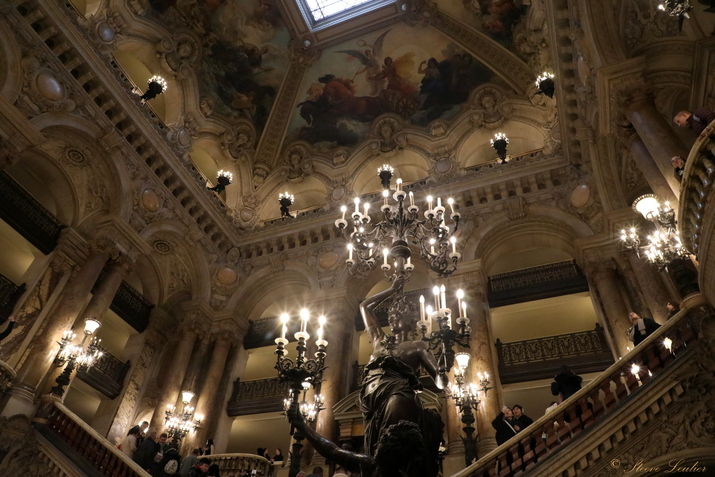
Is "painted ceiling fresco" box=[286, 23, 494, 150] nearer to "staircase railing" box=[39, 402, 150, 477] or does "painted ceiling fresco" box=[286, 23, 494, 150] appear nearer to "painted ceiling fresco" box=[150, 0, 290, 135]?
"painted ceiling fresco" box=[150, 0, 290, 135]

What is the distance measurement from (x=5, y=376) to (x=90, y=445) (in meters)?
2.03

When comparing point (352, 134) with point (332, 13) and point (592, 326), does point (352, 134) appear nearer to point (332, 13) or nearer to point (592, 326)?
point (332, 13)

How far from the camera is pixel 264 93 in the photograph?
1702cm

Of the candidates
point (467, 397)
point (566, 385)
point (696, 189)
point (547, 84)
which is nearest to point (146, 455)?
point (467, 397)

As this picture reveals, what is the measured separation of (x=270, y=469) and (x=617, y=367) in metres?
6.92

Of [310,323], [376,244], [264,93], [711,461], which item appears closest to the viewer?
[711,461]

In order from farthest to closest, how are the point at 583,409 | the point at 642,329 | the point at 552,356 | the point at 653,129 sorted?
the point at 552,356, the point at 653,129, the point at 642,329, the point at 583,409

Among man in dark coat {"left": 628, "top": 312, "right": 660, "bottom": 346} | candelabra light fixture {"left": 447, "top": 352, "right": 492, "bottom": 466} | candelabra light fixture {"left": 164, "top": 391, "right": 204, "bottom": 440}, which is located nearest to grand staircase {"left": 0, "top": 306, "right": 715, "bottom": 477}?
man in dark coat {"left": 628, "top": 312, "right": 660, "bottom": 346}

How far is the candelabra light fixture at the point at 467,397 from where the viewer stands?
7035 millimetres

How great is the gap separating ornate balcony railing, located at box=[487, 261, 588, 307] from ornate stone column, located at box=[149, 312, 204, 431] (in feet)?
26.4

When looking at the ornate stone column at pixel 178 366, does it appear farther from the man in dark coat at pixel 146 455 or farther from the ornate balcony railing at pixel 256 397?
the man in dark coat at pixel 146 455

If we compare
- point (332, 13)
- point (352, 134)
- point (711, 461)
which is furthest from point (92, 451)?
point (332, 13)

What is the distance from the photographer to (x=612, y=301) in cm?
1048

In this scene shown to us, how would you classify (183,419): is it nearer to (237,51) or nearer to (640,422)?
(640,422)
